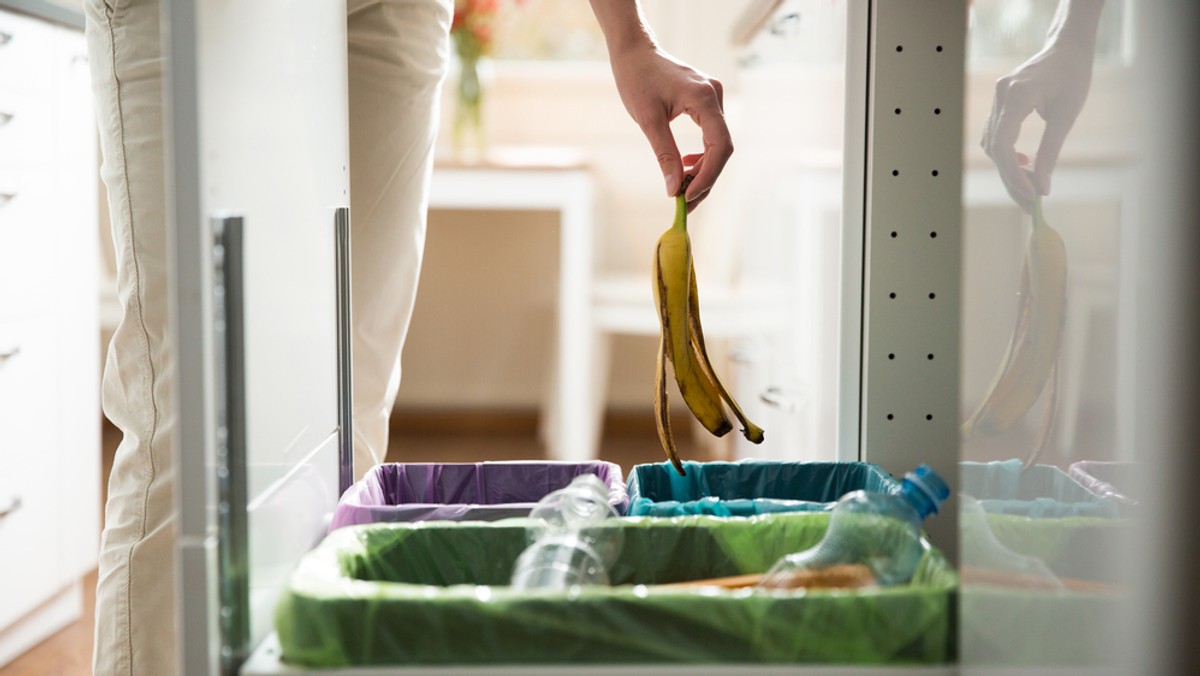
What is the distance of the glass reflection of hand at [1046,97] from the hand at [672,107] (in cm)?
28

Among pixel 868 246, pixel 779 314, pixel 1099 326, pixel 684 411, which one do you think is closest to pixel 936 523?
pixel 868 246

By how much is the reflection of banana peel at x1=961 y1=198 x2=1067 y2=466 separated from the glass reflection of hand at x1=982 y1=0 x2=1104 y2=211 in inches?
0.8

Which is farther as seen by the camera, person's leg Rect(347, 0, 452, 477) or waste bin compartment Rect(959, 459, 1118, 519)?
person's leg Rect(347, 0, 452, 477)

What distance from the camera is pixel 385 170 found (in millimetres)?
1255

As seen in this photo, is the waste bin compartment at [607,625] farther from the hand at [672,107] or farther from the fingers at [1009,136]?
the hand at [672,107]

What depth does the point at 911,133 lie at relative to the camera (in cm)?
96

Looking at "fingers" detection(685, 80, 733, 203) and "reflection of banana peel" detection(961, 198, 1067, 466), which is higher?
"fingers" detection(685, 80, 733, 203)

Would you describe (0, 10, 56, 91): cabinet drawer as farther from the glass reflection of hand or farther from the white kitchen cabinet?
the glass reflection of hand

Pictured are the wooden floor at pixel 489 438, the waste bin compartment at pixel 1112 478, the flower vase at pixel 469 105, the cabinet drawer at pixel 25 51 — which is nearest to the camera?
the waste bin compartment at pixel 1112 478

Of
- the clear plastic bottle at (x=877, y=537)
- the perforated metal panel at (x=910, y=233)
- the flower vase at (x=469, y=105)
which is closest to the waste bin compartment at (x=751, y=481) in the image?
the perforated metal panel at (x=910, y=233)

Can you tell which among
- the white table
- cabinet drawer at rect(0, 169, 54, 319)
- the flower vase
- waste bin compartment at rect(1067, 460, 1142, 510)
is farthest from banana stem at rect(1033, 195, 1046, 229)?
the flower vase

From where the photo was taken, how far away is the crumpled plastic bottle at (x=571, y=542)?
2.40 ft

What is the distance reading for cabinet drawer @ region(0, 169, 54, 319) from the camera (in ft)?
5.05

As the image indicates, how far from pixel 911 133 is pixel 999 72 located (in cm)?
31
